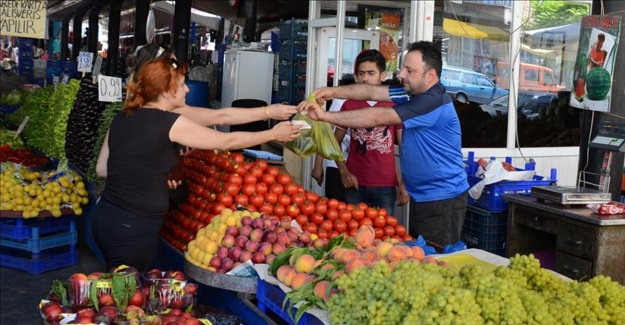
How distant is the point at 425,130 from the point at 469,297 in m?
2.32

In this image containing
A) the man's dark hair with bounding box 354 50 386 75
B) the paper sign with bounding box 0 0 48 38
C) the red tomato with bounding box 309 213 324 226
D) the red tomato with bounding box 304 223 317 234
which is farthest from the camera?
the paper sign with bounding box 0 0 48 38

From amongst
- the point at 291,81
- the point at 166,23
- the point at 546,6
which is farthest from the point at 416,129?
the point at 166,23

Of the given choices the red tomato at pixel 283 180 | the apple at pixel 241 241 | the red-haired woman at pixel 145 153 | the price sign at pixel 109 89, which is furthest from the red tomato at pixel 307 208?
the price sign at pixel 109 89

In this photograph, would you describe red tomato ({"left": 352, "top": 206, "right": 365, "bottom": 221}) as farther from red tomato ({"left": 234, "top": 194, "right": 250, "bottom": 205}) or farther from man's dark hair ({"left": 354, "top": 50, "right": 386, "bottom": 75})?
man's dark hair ({"left": 354, "top": 50, "right": 386, "bottom": 75})

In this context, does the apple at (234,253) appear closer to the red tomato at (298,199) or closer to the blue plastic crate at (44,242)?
the red tomato at (298,199)

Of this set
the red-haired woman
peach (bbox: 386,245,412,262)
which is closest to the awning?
the red-haired woman

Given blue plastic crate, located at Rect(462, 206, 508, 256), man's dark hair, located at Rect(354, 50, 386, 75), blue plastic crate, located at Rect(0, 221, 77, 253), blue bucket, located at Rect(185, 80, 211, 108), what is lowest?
blue plastic crate, located at Rect(0, 221, 77, 253)

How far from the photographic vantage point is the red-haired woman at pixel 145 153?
156 inches

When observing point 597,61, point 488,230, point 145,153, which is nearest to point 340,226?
point 145,153

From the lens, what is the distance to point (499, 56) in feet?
25.6

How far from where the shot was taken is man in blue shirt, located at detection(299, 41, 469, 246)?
458 cm

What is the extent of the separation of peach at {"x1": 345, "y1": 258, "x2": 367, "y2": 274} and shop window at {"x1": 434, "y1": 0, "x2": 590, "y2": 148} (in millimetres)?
4640

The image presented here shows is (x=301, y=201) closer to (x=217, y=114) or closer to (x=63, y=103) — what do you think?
(x=217, y=114)

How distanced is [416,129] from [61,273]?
4193 mm
